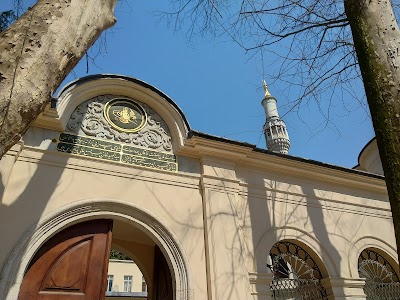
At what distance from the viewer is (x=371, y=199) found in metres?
7.22

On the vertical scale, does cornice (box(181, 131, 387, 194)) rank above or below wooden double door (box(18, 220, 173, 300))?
above

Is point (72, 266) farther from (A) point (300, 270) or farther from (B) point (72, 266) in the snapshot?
(A) point (300, 270)

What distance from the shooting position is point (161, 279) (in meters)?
5.75

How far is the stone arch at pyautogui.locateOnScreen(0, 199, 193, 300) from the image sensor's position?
390 cm

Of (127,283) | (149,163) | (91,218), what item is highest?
(127,283)

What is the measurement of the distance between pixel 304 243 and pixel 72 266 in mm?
3707

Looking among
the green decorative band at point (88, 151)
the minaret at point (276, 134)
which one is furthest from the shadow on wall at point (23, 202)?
the minaret at point (276, 134)

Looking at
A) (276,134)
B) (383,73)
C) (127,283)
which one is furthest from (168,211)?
(127,283)

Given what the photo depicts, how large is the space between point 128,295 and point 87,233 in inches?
542

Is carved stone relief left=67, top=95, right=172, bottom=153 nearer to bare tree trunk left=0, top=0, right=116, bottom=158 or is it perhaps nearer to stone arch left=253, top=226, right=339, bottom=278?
stone arch left=253, top=226, right=339, bottom=278

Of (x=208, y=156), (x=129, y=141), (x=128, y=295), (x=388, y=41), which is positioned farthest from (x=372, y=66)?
(x=128, y=295)

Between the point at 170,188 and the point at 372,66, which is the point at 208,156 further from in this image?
the point at 372,66

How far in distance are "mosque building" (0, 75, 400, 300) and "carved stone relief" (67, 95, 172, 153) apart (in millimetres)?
18

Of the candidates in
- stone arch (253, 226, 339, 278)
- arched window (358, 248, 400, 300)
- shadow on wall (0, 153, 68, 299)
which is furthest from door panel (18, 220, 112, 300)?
arched window (358, 248, 400, 300)
